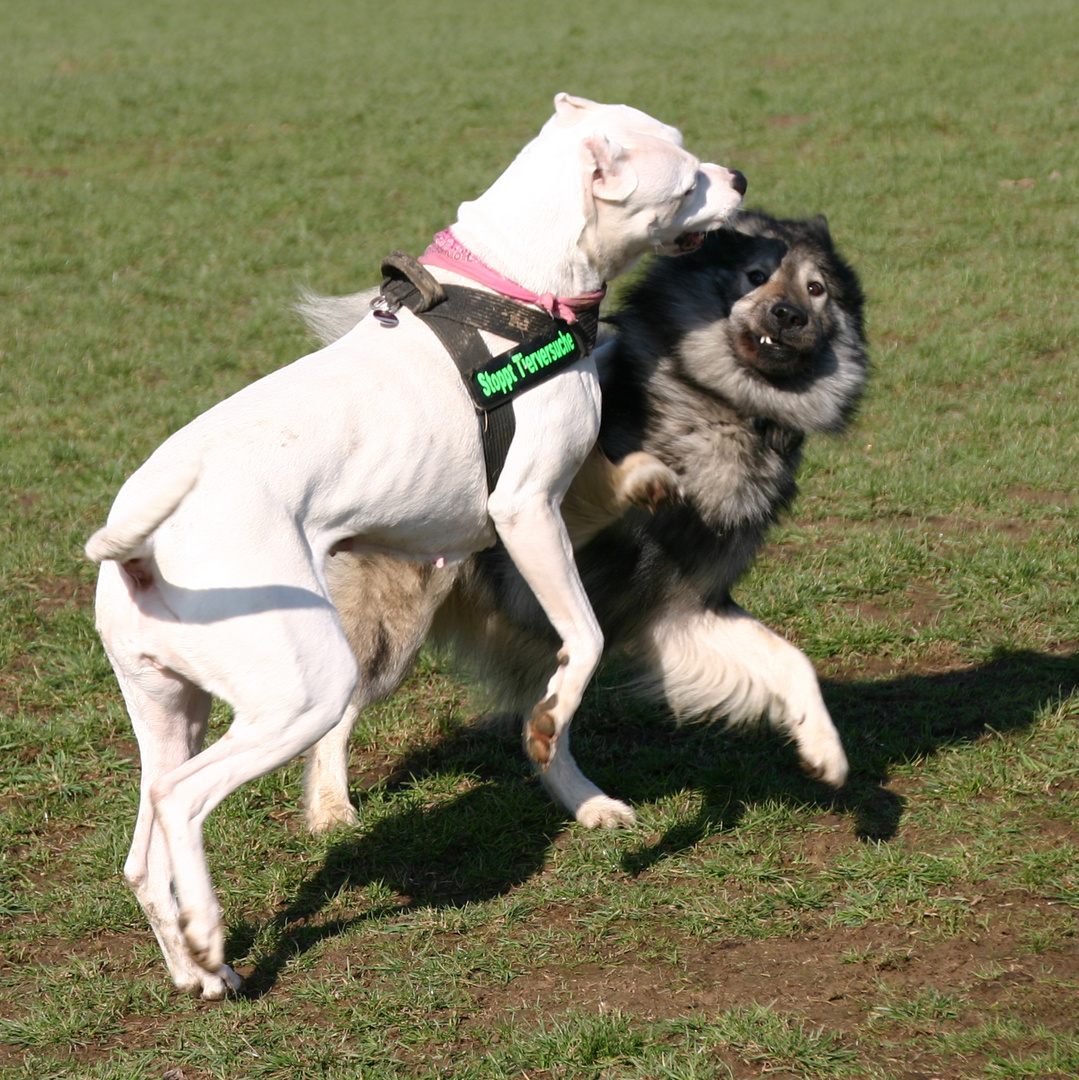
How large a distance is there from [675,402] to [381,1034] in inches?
79.7

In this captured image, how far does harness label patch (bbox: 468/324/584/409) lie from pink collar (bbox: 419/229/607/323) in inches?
2.3

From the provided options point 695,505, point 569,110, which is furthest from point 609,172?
point 695,505

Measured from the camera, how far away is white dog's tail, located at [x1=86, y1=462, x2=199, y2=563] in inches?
108

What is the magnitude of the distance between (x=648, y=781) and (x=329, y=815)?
3.47 ft

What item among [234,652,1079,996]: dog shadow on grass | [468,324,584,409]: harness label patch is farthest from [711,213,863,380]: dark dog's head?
[234,652,1079,996]: dog shadow on grass

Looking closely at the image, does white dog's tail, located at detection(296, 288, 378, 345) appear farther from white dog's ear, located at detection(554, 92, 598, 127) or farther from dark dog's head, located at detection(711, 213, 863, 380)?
dark dog's head, located at detection(711, 213, 863, 380)

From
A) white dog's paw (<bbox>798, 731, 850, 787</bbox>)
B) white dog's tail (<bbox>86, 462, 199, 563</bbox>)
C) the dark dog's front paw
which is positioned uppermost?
white dog's tail (<bbox>86, 462, 199, 563</bbox>)

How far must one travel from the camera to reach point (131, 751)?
4.58m

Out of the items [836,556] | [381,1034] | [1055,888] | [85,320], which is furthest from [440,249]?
[85,320]

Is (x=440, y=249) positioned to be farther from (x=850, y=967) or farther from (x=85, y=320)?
(x=85, y=320)

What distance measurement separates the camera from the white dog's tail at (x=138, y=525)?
275 centimetres

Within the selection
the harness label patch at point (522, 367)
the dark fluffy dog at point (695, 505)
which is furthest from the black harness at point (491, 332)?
the dark fluffy dog at point (695, 505)

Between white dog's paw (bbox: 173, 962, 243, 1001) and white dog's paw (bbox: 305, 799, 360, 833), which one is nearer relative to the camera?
white dog's paw (bbox: 173, 962, 243, 1001)

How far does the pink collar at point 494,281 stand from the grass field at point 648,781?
1627mm
